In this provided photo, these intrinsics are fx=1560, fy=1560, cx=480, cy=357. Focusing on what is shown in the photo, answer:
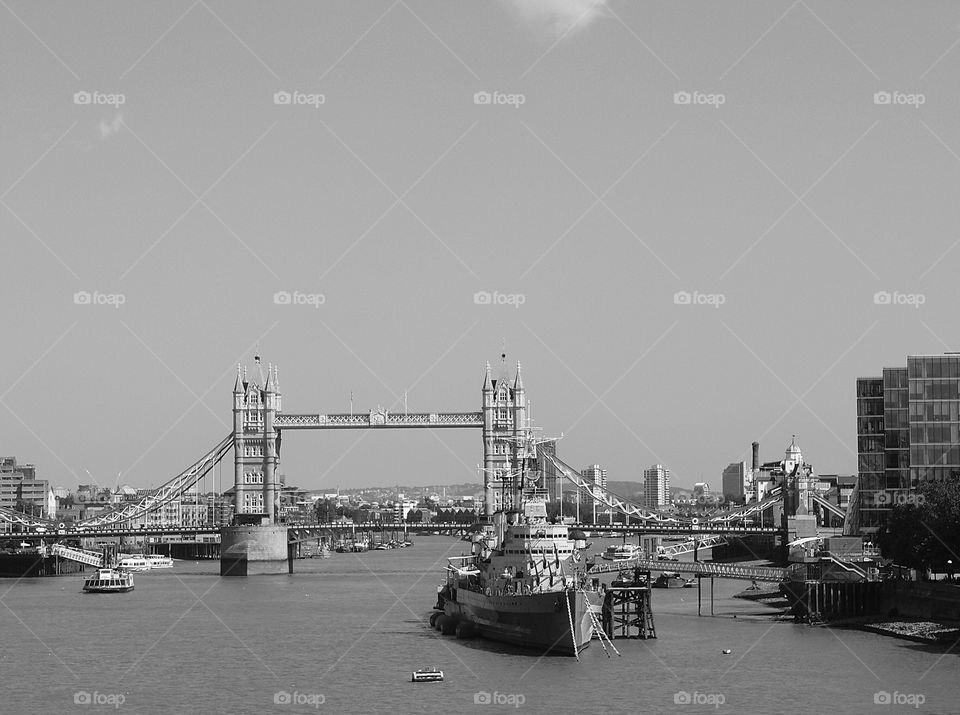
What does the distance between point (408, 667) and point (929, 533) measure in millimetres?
25389

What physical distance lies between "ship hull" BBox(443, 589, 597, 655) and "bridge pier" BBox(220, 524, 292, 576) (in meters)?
60.1

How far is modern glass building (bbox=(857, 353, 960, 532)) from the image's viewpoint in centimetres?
8181

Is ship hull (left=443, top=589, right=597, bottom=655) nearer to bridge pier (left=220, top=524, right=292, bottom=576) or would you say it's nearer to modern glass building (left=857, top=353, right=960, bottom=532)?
modern glass building (left=857, top=353, right=960, bottom=532)

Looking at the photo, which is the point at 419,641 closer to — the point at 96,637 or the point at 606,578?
the point at 96,637

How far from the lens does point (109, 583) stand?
102 meters

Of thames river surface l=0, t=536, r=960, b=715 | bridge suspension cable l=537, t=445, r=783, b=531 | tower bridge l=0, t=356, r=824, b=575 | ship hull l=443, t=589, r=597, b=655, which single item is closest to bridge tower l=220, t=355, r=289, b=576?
tower bridge l=0, t=356, r=824, b=575

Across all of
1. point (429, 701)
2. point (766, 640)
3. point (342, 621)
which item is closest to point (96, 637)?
point (342, 621)

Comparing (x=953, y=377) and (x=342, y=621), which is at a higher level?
(x=953, y=377)

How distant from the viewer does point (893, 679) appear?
170ft

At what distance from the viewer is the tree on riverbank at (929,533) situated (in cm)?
6756

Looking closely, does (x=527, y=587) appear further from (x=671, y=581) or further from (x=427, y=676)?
(x=671, y=581)

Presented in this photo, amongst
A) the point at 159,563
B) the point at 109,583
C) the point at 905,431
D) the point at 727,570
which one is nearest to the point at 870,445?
the point at 905,431

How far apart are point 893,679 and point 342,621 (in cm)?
3203

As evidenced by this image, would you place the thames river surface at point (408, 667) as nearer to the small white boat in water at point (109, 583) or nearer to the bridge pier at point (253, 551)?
the small white boat in water at point (109, 583)
